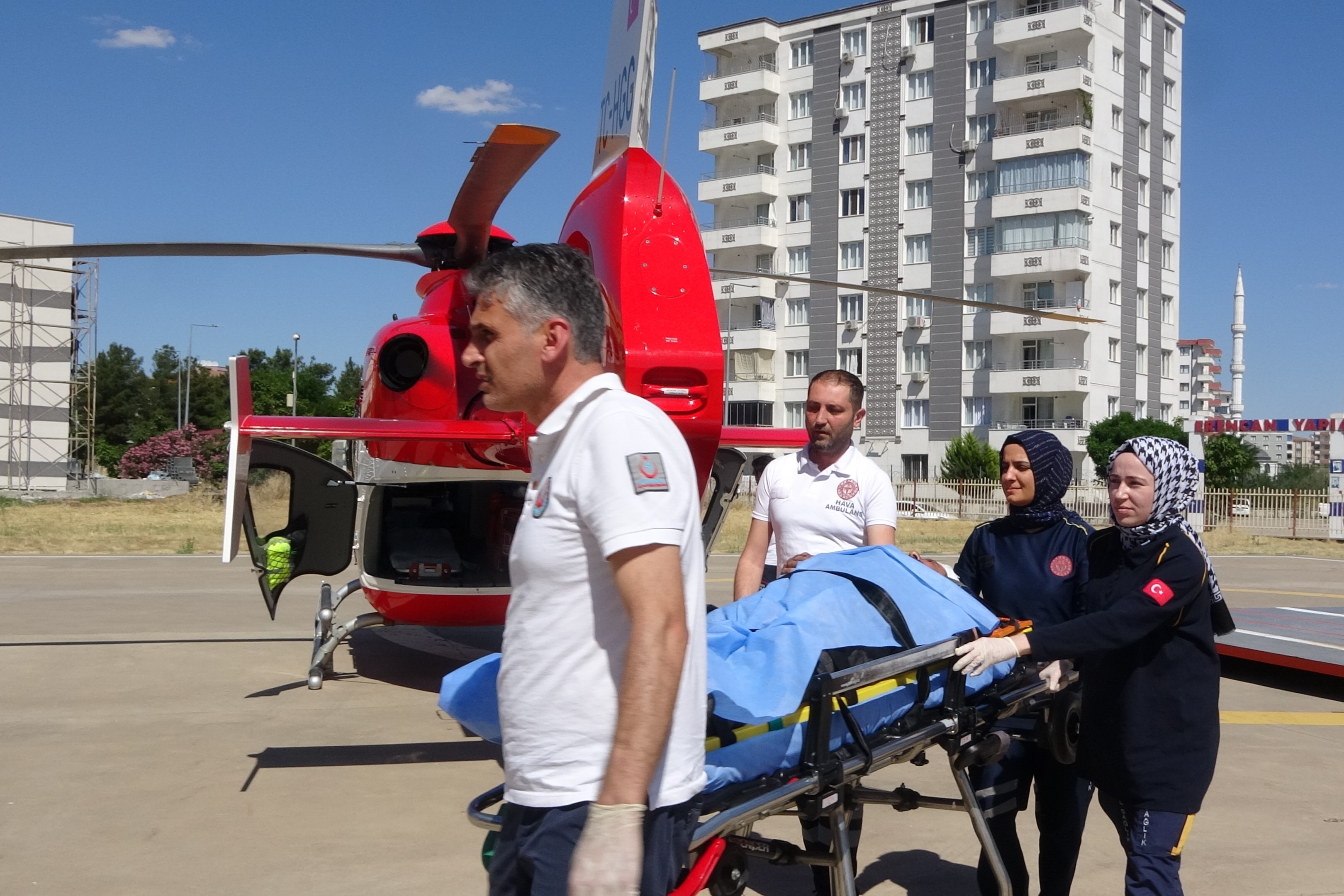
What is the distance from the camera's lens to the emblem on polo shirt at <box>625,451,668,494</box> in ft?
6.31

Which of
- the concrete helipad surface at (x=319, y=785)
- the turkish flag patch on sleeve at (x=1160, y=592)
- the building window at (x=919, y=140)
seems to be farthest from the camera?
the building window at (x=919, y=140)

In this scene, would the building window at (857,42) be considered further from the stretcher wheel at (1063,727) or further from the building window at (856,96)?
the stretcher wheel at (1063,727)

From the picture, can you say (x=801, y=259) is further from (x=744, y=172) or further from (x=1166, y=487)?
(x=1166, y=487)

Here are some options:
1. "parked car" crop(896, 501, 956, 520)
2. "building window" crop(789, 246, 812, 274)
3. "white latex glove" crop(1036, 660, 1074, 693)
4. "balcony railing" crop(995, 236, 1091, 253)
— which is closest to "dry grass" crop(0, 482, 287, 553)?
"white latex glove" crop(1036, 660, 1074, 693)

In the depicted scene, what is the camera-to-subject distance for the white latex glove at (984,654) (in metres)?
3.17

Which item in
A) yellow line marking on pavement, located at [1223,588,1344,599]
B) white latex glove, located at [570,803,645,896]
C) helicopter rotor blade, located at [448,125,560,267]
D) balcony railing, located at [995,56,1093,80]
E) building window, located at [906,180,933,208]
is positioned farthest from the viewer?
building window, located at [906,180,933,208]

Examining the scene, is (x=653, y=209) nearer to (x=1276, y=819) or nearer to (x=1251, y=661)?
(x=1276, y=819)

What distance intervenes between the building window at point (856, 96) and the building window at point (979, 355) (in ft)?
40.9

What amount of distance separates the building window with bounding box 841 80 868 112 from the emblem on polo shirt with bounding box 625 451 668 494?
5424cm

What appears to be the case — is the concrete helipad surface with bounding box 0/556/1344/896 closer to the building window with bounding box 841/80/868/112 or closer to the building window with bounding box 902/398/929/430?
the building window with bounding box 902/398/929/430

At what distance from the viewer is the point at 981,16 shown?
49.5 meters

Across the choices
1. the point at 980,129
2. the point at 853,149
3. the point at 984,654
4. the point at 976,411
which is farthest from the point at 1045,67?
the point at 984,654

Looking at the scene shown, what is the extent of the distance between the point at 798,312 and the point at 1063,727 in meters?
52.3

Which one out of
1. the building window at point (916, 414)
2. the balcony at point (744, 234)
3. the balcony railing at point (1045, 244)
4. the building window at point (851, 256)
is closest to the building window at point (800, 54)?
the balcony at point (744, 234)
